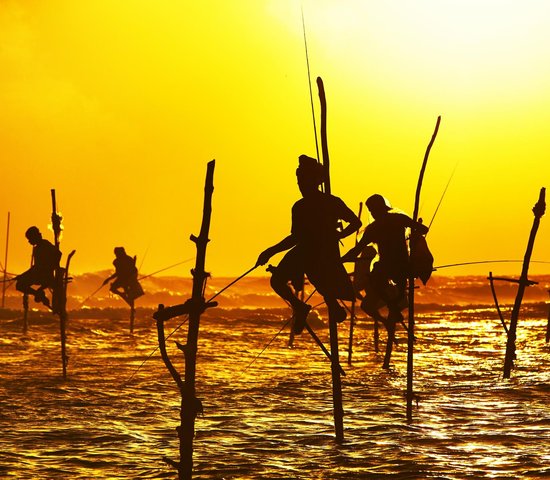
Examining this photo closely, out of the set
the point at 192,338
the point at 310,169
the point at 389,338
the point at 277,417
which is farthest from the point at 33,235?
the point at 192,338

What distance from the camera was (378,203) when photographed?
13719 millimetres

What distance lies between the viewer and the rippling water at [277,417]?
1066cm

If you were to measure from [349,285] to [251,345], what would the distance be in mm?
15982

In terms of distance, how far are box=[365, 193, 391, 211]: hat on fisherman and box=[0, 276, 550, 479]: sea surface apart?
9.01ft

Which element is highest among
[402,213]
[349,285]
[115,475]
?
[402,213]

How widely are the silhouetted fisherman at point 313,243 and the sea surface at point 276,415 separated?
1.69 meters

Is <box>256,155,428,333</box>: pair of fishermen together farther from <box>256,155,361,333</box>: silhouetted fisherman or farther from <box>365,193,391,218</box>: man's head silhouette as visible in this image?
<box>365,193,391,218</box>: man's head silhouette

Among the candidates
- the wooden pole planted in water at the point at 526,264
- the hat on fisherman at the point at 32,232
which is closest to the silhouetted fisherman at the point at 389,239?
the wooden pole planted in water at the point at 526,264

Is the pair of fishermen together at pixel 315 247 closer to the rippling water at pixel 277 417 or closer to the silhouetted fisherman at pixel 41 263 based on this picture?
the rippling water at pixel 277 417

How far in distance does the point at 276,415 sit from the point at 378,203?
10.2 feet

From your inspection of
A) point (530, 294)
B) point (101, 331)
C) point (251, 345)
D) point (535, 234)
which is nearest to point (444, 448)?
point (535, 234)

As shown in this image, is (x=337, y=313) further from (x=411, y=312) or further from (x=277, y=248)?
(x=411, y=312)

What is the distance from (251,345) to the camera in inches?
1076

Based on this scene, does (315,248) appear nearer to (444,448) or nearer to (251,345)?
(444,448)
